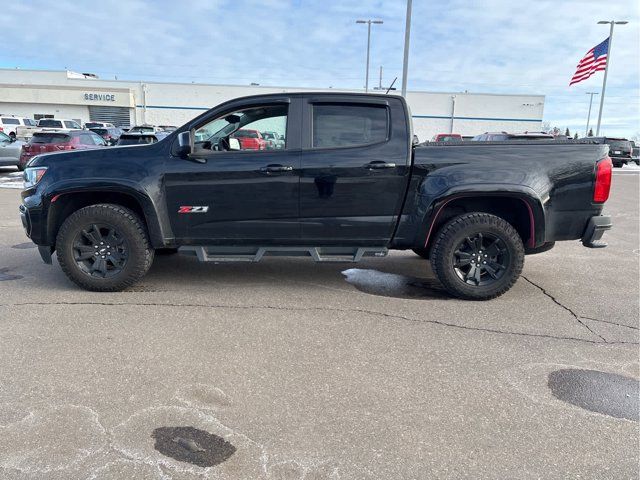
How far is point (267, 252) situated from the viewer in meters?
5.03

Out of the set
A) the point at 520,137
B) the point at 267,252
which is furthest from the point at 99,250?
the point at 520,137

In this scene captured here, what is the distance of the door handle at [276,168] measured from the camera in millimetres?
4754

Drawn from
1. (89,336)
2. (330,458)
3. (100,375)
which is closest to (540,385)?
(330,458)

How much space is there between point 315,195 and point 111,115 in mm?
53471

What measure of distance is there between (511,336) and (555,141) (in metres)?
2.06

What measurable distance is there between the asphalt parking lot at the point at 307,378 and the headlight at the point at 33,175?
1107 millimetres

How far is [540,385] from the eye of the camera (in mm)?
3346

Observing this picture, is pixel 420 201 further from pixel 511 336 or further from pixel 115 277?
pixel 115 277

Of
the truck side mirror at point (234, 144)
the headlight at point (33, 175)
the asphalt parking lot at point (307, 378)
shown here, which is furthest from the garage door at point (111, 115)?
the truck side mirror at point (234, 144)

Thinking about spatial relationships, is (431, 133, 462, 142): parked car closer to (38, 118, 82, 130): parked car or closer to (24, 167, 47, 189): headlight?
(24, 167, 47, 189): headlight

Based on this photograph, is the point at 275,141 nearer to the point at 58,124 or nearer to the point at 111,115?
the point at 58,124

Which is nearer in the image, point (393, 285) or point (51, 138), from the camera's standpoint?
point (393, 285)

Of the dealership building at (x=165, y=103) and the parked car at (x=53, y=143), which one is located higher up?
the dealership building at (x=165, y=103)

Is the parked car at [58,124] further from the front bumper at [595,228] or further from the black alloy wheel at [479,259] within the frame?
the front bumper at [595,228]
